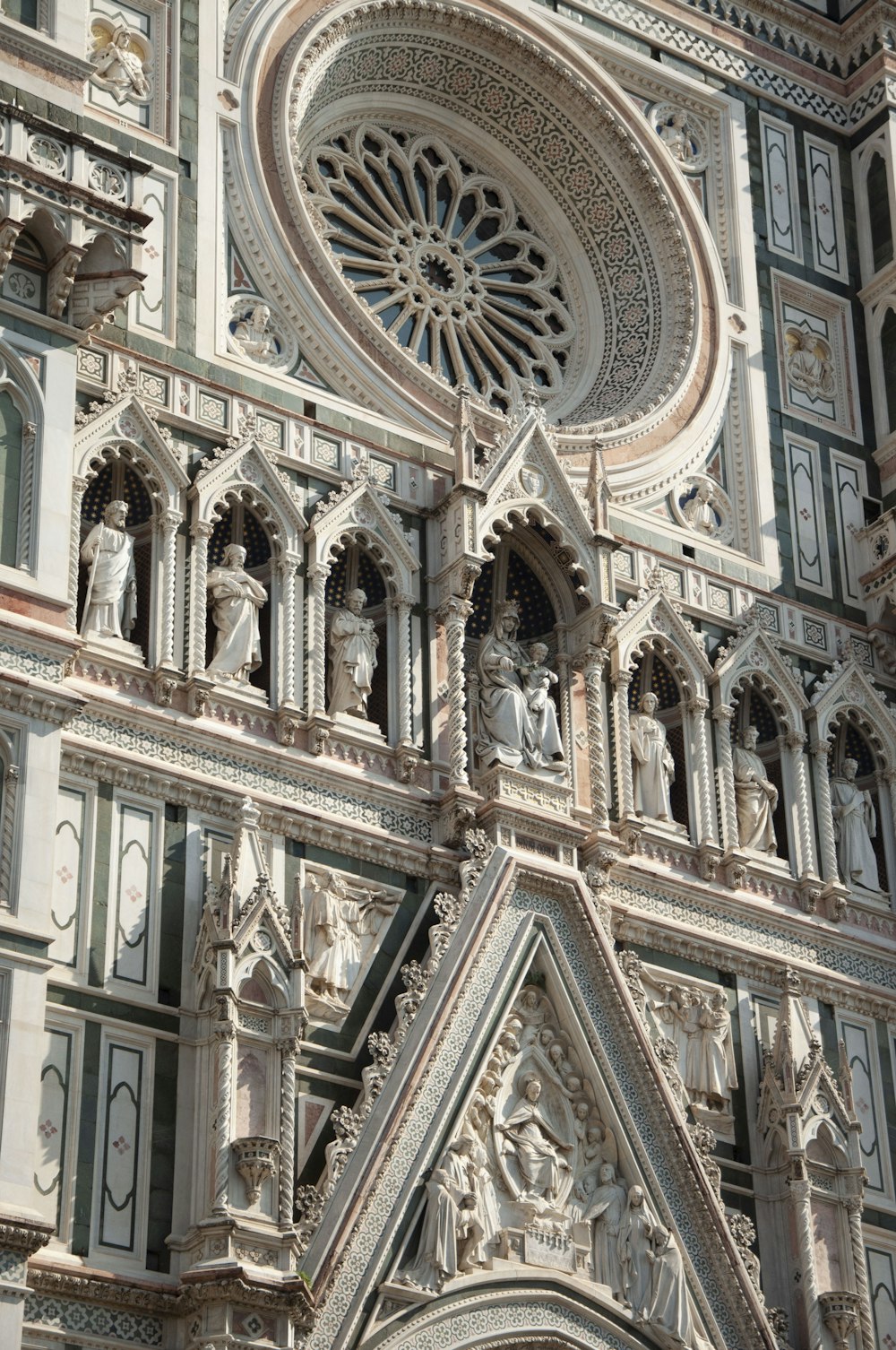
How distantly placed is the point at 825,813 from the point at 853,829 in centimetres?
29

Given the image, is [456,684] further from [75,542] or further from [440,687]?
[75,542]

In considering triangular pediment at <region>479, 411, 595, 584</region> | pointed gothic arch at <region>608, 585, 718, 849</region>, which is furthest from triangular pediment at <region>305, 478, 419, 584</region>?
pointed gothic arch at <region>608, 585, 718, 849</region>

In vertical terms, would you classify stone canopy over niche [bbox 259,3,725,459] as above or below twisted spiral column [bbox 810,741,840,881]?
above

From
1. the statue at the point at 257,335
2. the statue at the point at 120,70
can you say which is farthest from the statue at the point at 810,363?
the statue at the point at 120,70

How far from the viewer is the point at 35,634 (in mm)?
16766

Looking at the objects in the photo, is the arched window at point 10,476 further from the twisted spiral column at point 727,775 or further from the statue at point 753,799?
the statue at point 753,799

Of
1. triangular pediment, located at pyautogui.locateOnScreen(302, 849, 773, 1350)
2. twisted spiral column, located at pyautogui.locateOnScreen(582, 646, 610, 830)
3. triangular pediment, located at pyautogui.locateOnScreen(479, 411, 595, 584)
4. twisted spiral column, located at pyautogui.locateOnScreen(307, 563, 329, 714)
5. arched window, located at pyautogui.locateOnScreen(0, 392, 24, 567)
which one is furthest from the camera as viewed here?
triangular pediment, located at pyautogui.locateOnScreen(479, 411, 595, 584)

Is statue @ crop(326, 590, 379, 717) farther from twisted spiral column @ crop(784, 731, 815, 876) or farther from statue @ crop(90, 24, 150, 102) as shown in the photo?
statue @ crop(90, 24, 150, 102)

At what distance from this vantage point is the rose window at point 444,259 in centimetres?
2186

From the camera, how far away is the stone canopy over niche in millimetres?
21906

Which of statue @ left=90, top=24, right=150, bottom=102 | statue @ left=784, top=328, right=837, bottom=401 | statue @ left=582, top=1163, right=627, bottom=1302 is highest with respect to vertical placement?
statue @ left=784, top=328, right=837, bottom=401

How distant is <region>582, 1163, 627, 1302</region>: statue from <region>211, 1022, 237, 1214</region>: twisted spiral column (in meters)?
2.64

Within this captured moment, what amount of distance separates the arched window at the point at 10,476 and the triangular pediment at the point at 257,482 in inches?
64.8

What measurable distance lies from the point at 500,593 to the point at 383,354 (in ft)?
6.20
